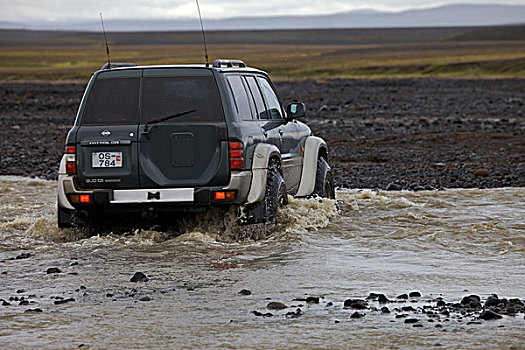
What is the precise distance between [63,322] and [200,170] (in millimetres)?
2857

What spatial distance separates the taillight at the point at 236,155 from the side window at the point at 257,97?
1068 millimetres

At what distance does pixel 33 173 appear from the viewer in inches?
651

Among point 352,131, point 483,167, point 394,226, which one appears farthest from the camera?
point 352,131

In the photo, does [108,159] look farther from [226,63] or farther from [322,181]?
[322,181]

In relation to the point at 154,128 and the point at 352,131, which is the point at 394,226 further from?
the point at 352,131

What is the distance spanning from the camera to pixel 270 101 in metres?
10.2

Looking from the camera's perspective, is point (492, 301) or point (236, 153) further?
point (236, 153)

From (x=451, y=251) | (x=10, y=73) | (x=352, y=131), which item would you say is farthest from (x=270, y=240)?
(x=10, y=73)

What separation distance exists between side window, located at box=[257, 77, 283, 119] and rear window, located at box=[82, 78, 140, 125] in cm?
174

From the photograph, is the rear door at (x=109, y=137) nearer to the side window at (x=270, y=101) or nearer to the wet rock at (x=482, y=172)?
the side window at (x=270, y=101)

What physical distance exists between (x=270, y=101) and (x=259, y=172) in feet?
5.21

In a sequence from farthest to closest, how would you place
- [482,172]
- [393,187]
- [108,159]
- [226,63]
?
[482,172] → [393,187] → [226,63] → [108,159]

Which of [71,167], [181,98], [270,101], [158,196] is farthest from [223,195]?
[270,101]

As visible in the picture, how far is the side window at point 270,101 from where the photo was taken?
10.0 meters
